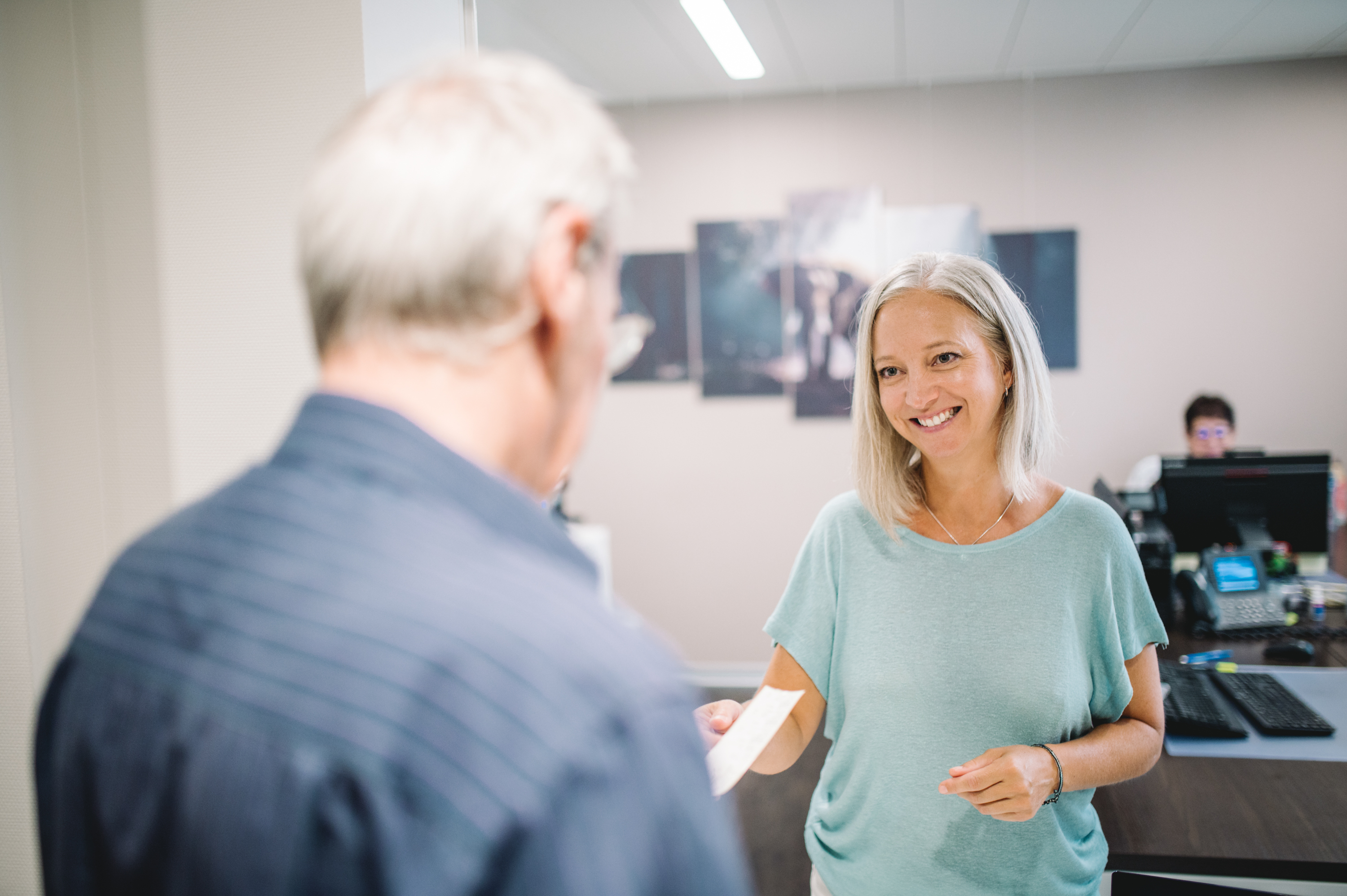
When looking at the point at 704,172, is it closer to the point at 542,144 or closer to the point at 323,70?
the point at 323,70

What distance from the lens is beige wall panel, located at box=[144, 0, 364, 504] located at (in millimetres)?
1211

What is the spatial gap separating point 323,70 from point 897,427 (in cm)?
106

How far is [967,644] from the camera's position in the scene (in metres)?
1.23

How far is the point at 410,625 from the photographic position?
1.25 feet

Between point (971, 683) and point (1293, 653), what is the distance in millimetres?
1509

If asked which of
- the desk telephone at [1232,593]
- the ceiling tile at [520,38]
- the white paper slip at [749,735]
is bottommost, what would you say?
the desk telephone at [1232,593]

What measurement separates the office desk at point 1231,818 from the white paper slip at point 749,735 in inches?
25.3

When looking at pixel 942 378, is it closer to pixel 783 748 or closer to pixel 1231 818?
pixel 783 748

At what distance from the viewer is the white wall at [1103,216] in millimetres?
3861

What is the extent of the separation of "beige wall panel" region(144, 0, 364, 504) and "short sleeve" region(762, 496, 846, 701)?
84 cm

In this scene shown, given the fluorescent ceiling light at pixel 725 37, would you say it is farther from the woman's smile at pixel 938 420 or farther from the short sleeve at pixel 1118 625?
the short sleeve at pixel 1118 625

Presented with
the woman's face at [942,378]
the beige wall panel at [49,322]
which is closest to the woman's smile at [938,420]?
the woman's face at [942,378]

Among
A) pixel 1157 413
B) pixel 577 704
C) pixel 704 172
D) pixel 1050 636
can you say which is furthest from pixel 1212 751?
pixel 704 172

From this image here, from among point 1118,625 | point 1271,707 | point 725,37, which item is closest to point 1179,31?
point 725,37
